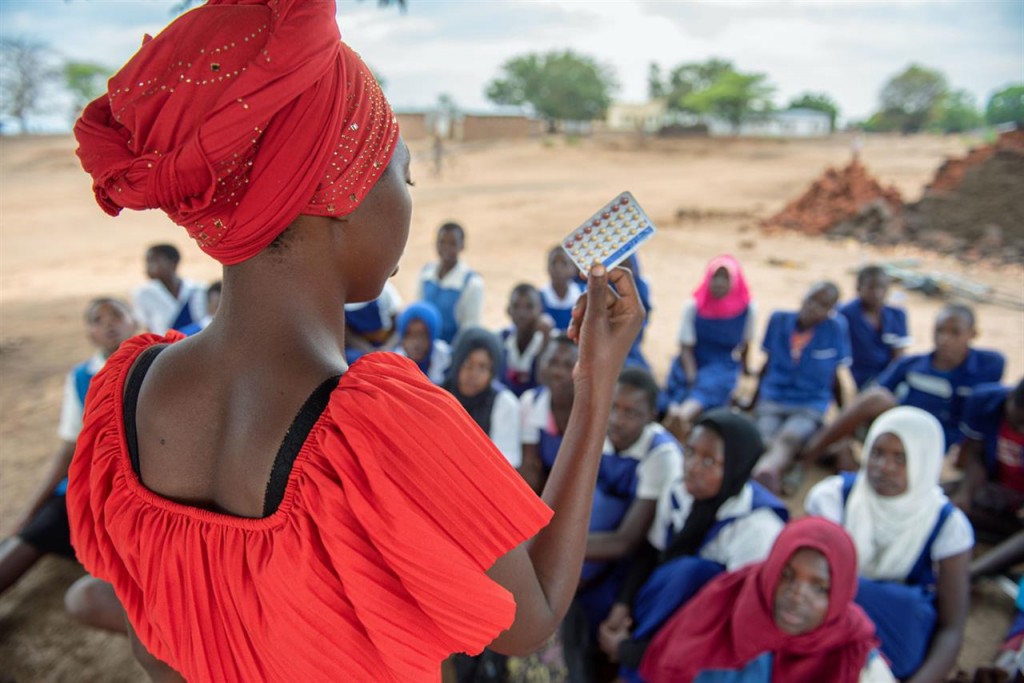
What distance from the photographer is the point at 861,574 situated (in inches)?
105

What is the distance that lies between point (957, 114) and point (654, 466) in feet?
200

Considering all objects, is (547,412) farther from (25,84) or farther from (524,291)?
(25,84)

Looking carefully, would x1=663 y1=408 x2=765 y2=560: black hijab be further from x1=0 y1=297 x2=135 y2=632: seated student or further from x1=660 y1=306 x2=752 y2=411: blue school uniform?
x1=0 y1=297 x2=135 y2=632: seated student

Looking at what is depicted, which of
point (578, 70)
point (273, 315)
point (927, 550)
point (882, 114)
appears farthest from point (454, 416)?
point (882, 114)

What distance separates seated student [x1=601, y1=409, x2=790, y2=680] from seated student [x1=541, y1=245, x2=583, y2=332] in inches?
95.9

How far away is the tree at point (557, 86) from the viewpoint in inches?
1419

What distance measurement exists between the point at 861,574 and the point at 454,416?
256cm

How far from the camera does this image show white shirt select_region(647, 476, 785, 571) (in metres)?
2.48

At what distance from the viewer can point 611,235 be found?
1116mm

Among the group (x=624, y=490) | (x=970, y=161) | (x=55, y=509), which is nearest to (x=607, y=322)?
(x=624, y=490)

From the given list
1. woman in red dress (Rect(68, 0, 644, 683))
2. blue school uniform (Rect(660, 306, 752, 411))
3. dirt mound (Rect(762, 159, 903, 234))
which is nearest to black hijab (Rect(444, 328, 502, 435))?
blue school uniform (Rect(660, 306, 752, 411))

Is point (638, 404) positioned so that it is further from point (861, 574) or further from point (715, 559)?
point (861, 574)

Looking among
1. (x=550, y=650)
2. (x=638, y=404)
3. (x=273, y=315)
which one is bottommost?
(x=550, y=650)

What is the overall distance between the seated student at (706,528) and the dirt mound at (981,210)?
9.19 m
